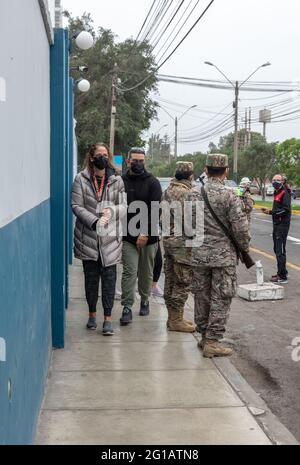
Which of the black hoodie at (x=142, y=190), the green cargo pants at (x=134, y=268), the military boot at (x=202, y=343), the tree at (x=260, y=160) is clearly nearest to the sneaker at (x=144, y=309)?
the green cargo pants at (x=134, y=268)

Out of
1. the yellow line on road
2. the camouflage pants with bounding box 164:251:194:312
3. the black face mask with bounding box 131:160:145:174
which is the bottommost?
the yellow line on road

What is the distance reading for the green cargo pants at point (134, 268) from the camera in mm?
6426

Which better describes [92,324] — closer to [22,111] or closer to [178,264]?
[178,264]

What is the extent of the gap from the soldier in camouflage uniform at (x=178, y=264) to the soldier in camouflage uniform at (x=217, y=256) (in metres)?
0.63

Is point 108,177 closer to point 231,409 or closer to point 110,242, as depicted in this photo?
point 110,242

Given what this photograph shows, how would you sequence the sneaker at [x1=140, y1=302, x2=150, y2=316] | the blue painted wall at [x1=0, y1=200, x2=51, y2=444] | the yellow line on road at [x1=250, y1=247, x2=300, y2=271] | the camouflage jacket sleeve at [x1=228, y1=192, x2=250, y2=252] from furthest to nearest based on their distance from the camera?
the yellow line on road at [x1=250, y1=247, x2=300, y2=271] < the sneaker at [x1=140, y1=302, x2=150, y2=316] < the camouflage jacket sleeve at [x1=228, y1=192, x2=250, y2=252] < the blue painted wall at [x1=0, y1=200, x2=51, y2=444]

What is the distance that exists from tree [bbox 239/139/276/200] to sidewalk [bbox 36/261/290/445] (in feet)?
140

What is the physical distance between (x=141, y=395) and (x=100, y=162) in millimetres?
2353

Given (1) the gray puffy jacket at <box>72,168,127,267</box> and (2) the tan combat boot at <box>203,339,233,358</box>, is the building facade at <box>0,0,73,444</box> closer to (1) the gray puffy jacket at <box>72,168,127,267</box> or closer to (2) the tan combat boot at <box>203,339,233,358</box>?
(1) the gray puffy jacket at <box>72,168,127,267</box>

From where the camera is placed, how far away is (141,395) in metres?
4.43

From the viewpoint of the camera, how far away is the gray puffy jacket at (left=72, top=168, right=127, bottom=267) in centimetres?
585

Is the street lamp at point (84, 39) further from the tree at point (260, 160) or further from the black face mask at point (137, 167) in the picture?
the tree at point (260, 160)

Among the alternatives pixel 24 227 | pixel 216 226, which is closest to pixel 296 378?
pixel 216 226

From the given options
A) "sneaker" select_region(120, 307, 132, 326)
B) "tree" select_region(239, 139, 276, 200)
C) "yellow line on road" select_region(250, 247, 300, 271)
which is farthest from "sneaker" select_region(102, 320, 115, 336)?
"tree" select_region(239, 139, 276, 200)
